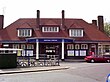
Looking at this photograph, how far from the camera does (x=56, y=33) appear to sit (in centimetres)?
4941

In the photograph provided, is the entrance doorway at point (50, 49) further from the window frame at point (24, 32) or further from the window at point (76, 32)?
the window at point (76, 32)

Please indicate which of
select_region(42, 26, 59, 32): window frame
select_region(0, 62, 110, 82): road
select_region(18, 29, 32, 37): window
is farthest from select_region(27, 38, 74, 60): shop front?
select_region(0, 62, 110, 82): road

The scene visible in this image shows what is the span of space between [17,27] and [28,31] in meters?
3.33

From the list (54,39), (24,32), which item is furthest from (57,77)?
(24,32)

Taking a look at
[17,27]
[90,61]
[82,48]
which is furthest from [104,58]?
[17,27]

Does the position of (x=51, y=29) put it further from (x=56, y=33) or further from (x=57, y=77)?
(x=57, y=77)

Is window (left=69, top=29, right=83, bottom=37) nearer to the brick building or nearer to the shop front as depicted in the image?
the brick building

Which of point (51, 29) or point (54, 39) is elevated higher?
point (51, 29)

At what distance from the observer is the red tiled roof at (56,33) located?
4884 cm

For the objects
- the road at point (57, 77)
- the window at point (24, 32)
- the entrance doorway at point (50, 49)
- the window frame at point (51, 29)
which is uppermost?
the window frame at point (51, 29)

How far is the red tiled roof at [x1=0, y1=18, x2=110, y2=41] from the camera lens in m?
48.8

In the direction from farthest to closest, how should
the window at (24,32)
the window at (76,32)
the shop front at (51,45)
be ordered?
the window at (76,32) → the window at (24,32) → the shop front at (51,45)

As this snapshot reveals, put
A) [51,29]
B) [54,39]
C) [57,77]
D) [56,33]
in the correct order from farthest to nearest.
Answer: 1. [51,29]
2. [56,33]
3. [54,39]
4. [57,77]

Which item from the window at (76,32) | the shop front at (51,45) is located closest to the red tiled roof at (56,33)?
the window at (76,32)
